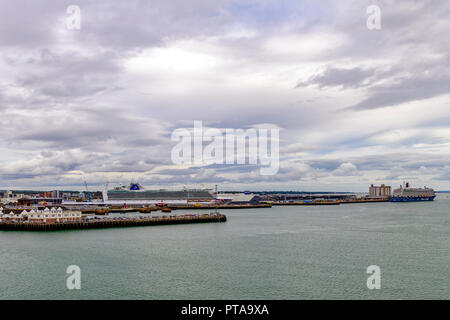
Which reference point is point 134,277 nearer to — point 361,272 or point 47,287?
point 47,287

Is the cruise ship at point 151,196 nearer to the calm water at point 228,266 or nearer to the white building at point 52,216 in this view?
the white building at point 52,216

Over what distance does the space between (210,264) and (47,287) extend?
10.4 metres

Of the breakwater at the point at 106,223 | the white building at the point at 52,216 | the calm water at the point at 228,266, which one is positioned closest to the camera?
the calm water at the point at 228,266

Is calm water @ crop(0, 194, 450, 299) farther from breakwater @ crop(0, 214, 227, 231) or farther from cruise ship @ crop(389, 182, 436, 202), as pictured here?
cruise ship @ crop(389, 182, 436, 202)

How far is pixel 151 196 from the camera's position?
12150cm

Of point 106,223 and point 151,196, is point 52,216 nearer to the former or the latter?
point 106,223

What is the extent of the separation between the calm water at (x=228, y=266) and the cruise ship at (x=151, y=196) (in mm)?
77663

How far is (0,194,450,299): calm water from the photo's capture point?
66.3ft

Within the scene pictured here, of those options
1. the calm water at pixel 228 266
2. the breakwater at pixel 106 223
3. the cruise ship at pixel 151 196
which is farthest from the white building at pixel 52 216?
the cruise ship at pixel 151 196

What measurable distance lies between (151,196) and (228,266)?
323 ft

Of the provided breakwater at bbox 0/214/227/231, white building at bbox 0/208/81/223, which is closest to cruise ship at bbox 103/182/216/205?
breakwater at bbox 0/214/227/231

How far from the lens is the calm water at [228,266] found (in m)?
20.2
